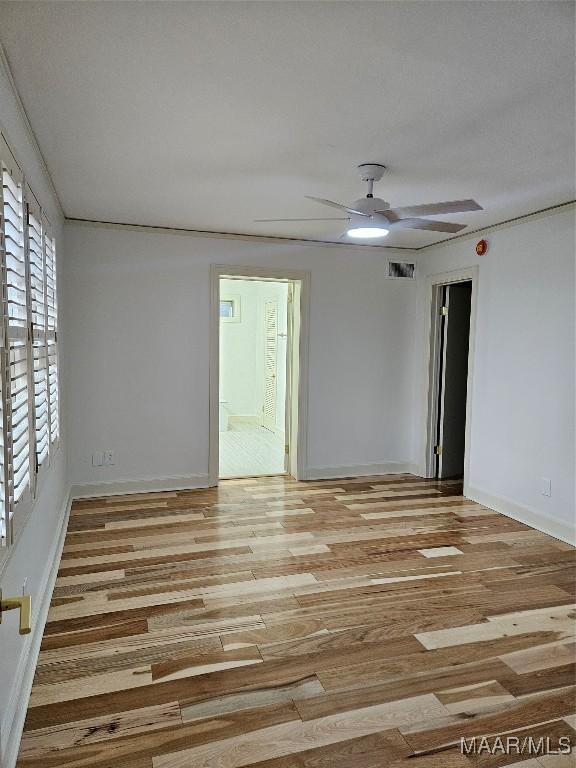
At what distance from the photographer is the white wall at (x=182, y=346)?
4.59m

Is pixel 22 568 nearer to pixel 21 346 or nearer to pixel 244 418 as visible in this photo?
pixel 21 346

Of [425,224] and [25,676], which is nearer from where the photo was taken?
[25,676]

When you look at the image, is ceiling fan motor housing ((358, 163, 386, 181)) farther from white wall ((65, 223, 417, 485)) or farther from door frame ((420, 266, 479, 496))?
door frame ((420, 266, 479, 496))

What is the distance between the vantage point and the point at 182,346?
486 cm

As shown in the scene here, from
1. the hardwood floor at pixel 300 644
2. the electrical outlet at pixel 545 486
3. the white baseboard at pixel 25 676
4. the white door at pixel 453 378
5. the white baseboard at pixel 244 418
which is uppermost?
the white door at pixel 453 378

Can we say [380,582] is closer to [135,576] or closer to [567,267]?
[135,576]

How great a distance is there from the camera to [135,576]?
3.13m

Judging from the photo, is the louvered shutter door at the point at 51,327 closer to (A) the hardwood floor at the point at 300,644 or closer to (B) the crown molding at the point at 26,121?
(B) the crown molding at the point at 26,121

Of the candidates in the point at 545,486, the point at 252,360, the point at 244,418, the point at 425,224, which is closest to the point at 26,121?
the point at 425,224

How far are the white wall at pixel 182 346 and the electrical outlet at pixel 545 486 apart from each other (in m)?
1.90

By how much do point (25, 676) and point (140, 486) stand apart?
281cm

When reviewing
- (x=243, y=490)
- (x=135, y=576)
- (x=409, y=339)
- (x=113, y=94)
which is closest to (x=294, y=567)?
(x=135, y=576)

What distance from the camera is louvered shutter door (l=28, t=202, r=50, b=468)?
239 centimetres

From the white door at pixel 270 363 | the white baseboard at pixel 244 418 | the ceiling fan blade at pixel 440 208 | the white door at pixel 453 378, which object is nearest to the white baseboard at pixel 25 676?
the ceiling fan blade at pixel 440 208
